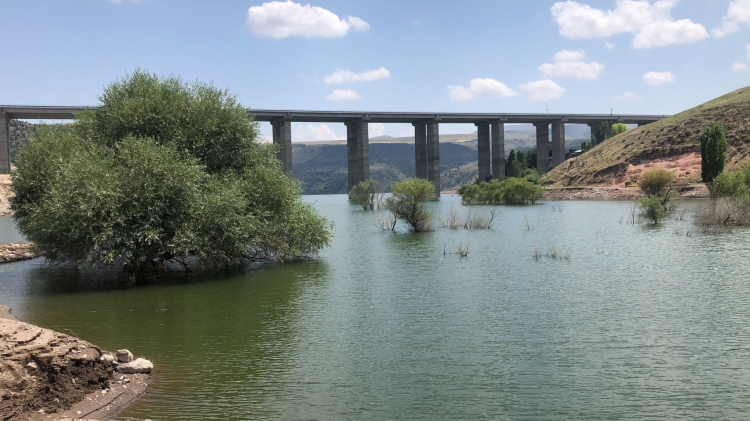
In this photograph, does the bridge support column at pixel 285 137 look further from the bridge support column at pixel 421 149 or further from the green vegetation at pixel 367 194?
the bridge support column at pixel 421 149

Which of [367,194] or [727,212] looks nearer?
[727,212]

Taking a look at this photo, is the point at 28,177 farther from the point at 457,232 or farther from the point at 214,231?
the point at 457,232

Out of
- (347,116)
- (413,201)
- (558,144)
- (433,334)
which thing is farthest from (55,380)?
(558,144)

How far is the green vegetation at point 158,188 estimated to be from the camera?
21953 mm

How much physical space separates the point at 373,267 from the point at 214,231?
8.81 meters

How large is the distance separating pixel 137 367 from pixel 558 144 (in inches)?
5767

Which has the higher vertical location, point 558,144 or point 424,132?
point 424,132

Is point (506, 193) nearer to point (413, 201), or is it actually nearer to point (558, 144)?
point (413, 201)

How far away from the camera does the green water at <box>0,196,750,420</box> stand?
1088cm

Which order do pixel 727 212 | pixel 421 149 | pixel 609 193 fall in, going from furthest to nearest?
pixel 421 149
pixel 609 193
pixel 727 212

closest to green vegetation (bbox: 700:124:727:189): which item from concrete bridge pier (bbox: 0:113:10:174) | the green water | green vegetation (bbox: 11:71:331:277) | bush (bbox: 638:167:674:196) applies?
bush (bbox: 638:167:674:196)

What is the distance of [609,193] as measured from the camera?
9988 cm

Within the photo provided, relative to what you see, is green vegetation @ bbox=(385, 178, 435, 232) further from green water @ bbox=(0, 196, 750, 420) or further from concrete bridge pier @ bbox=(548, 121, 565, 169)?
concrete bridge pier @ bbox=(548, 121, 565, 169)

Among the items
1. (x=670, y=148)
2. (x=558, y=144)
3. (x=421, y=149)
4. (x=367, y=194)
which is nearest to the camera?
(x=367, y=194)
